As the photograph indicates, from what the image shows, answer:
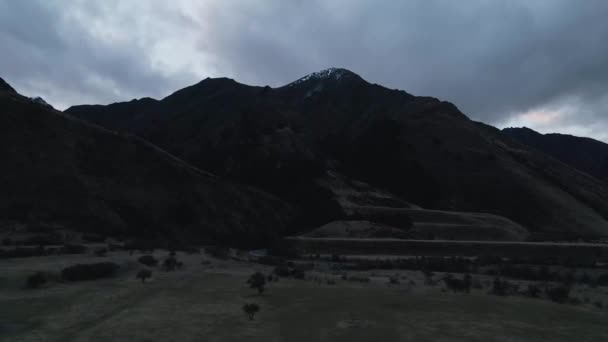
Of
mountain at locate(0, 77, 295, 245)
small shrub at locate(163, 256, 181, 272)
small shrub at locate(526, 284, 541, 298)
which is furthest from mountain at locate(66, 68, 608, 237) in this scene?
small shrub at locate(526, 284, 541, 298)

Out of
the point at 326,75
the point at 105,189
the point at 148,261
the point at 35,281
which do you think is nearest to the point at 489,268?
the point at 148,261

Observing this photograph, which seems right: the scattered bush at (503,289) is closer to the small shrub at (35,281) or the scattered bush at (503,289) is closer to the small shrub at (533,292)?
the small shrub at (533,292)

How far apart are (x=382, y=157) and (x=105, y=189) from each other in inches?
2386

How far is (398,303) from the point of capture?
15.9 meters

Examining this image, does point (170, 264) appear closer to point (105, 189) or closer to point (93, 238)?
point (93, 238)

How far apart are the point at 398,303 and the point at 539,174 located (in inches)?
3374

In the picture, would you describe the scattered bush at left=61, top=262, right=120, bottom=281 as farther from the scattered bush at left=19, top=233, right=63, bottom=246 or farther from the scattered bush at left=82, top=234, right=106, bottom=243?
the scattered bush at left=82, top=234, right=106, bottom=243

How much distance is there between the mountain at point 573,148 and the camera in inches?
6531

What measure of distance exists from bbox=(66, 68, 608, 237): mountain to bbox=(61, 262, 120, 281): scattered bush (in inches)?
1604

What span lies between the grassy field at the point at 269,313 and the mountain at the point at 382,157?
41.3 meters

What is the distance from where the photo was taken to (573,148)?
17800 cm

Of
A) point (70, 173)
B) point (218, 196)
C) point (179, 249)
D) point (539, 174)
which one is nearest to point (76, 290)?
point (179, 249)

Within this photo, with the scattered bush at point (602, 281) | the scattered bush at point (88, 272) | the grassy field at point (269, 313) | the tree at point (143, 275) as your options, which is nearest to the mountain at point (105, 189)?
the scattered bush at point (88, 272)

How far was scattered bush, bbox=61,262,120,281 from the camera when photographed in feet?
56.5
